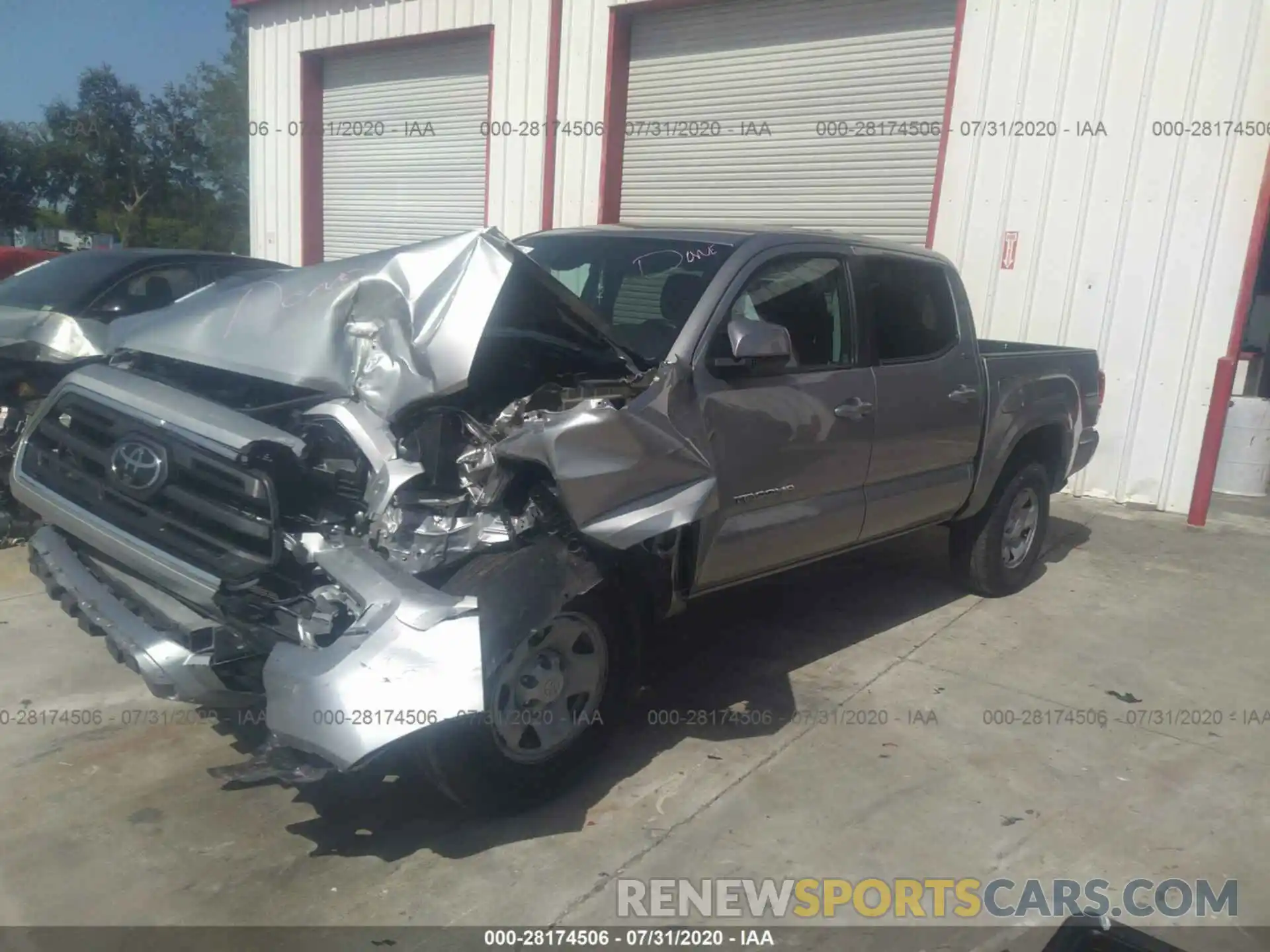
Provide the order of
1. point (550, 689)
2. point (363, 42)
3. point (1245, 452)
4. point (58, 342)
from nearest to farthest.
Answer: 1. point (550, 689)
2. point (58, 342)
3. point (1245, 452)
4. point (363, 42)

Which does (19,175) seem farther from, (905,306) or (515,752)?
(515,752)

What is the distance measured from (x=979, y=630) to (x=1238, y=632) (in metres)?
1.56

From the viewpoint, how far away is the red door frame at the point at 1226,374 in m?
7.39

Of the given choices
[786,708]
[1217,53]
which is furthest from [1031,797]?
[1217,53]

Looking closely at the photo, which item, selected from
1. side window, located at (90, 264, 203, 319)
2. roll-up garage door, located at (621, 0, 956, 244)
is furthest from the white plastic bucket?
side window, located at (90, 264, 203, 319)

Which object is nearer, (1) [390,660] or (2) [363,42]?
(1) [390,660]

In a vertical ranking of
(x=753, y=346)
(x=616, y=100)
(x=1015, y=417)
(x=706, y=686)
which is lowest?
(x=706, y=686)

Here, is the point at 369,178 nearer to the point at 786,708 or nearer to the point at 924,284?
the point at 924,284

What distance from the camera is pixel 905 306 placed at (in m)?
4.83

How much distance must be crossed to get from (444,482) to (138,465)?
999 mm

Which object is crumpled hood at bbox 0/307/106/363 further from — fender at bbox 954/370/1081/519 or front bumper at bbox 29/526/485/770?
fender at bbox 954/370/1081/519

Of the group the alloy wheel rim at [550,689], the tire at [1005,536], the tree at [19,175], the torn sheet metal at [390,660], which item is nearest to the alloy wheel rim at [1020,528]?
the tire at [1005,536]

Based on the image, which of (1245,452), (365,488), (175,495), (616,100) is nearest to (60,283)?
(175,495)

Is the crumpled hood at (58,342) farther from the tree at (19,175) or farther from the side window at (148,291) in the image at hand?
the tree at (19,175)
